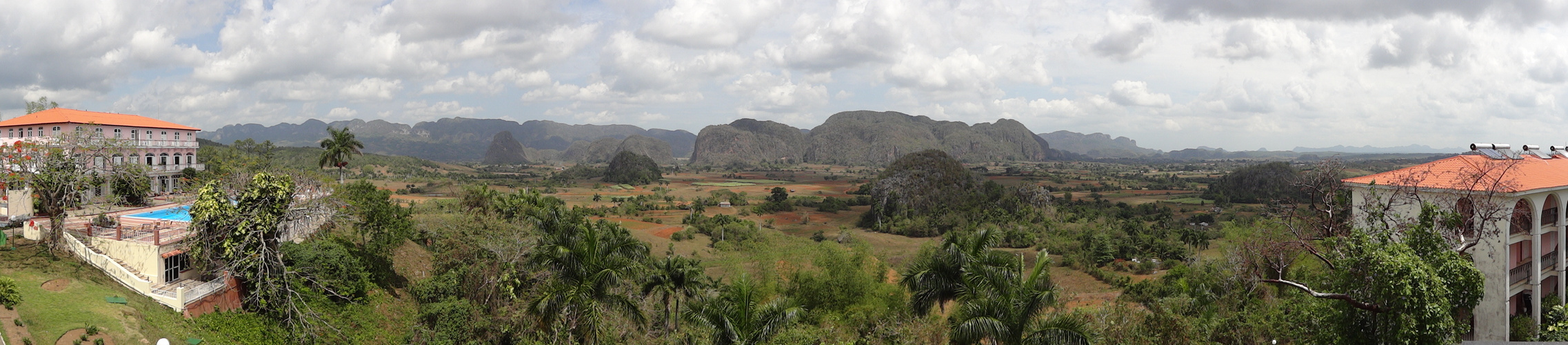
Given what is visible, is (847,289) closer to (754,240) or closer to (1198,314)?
(1198,314)

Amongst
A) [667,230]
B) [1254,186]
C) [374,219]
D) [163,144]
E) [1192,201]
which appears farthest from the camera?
[1254,186]

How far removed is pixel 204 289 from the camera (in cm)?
1931

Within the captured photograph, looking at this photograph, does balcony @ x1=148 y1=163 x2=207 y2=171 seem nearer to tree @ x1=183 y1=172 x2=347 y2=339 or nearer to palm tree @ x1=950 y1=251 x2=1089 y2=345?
tree @ x1=183 y1=172 x2=347 y2=339

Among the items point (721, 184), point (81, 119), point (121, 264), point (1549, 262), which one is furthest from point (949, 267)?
point (721, 184)

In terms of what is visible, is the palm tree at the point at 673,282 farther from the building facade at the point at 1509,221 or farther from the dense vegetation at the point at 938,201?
the dense vegetation at the point at 938,201

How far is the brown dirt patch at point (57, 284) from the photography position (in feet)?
57.1

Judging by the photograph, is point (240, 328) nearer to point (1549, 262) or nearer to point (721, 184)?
A: point (1549, 262)

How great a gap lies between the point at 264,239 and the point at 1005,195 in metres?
72.6

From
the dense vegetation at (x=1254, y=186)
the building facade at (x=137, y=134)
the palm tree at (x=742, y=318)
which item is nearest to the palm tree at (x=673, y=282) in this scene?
the palm tree at (x=742, y=318)

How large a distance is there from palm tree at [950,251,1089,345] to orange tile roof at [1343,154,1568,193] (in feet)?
24.4

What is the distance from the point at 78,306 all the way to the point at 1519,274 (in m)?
36.1

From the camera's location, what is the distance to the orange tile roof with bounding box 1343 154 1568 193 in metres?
15.8

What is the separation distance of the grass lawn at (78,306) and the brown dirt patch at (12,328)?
106 mm

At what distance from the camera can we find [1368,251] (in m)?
11.7
